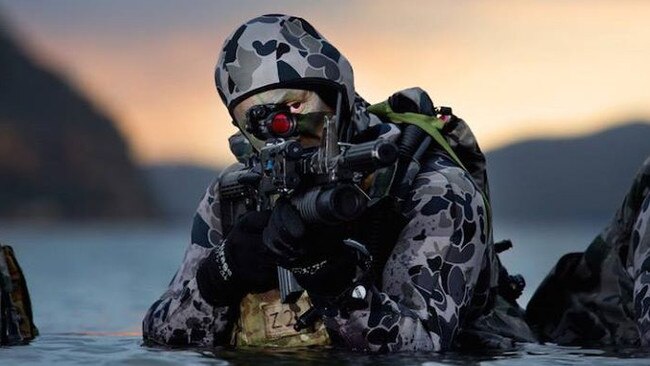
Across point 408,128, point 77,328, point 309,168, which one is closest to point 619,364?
point 408,128

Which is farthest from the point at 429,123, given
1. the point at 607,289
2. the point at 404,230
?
the point at 607,289

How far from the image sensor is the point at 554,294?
9781mm

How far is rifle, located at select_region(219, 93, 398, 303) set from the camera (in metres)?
6.94

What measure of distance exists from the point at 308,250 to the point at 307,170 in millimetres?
398

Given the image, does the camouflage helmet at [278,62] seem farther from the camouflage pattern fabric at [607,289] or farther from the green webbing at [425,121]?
the camouflage pattern fabric at [607,289]

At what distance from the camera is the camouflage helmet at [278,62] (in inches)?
325

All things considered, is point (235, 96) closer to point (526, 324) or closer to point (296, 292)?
point (296, 292)

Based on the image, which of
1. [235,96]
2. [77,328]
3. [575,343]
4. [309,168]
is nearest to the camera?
[309,168]

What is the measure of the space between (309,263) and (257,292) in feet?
3.49

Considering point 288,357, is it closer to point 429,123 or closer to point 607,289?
point 429,123

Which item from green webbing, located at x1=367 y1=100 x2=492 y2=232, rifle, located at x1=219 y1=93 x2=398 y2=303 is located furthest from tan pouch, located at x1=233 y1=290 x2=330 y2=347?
green webbing, located at x1=367 y1=100 x2=492 y2=232

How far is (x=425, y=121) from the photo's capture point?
28.6 feet

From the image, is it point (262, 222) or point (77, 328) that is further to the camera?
point (77, 328)

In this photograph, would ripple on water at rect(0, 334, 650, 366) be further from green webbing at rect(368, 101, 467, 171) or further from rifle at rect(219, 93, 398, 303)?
green webbing at rect(368, 101, 467, 171)
